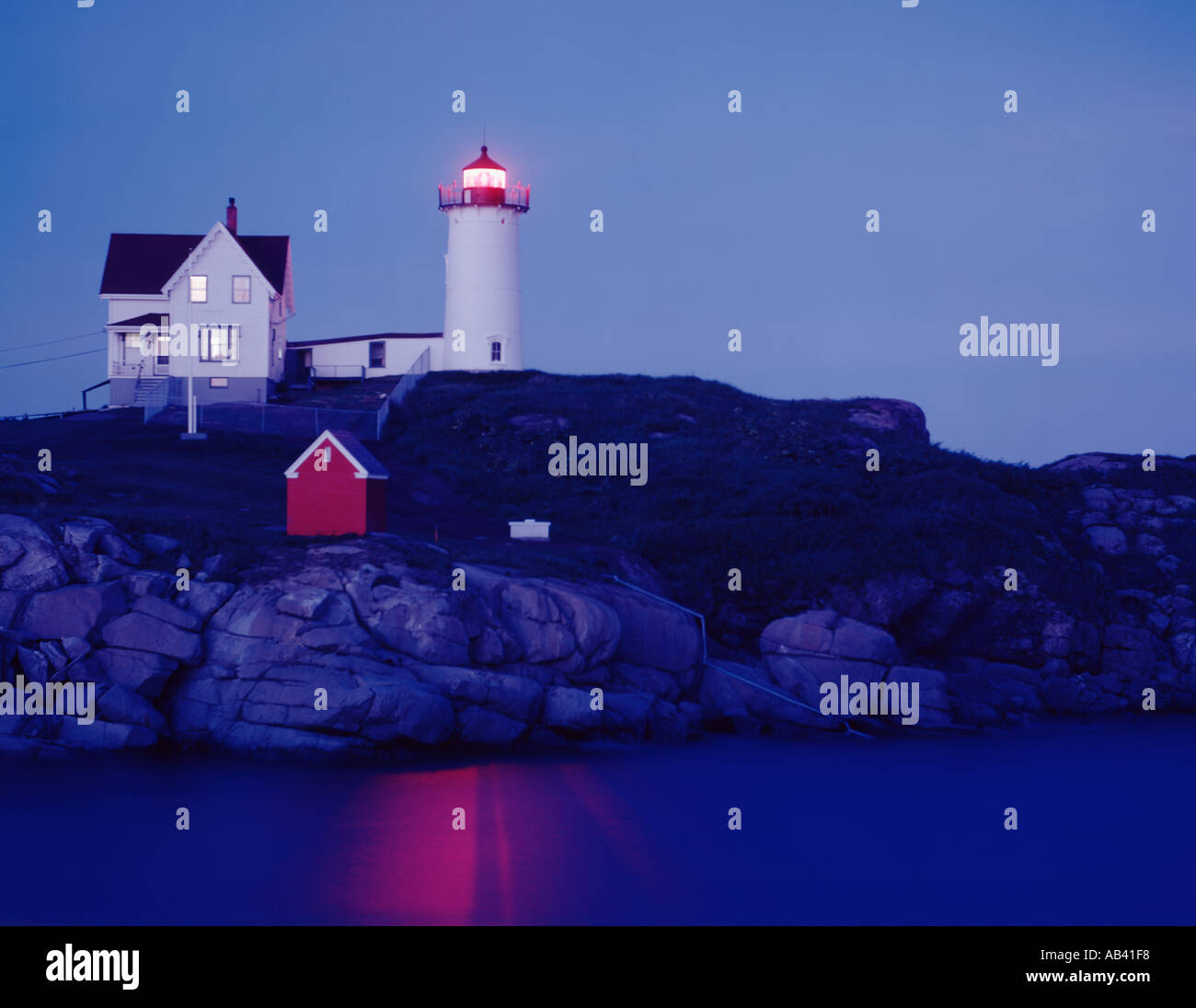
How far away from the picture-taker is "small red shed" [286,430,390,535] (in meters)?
33.9

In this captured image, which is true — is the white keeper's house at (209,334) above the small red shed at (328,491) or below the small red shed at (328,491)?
above

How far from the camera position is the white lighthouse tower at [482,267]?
61.9 metres

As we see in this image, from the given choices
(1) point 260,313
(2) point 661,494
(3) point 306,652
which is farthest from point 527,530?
(1) point 260,313

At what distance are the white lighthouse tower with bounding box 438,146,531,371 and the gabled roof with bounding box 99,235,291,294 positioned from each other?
745 centimetres

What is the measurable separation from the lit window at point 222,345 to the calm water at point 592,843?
29.5m

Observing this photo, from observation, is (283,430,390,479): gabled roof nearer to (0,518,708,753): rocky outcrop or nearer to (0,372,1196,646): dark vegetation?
(0,372,1196,646): dark vegetation

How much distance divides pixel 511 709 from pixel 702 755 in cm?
439

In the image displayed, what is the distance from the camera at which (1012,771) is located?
32.3 m

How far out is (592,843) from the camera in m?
26.4

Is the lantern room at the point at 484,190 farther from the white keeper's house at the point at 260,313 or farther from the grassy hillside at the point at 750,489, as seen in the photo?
the grassy hillside at the point at 750,489

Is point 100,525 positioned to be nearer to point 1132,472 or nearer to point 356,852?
point 356,852

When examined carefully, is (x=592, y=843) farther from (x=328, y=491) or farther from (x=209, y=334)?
(x=209, y=334)

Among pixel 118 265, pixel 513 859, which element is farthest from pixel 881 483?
pixel 118 265

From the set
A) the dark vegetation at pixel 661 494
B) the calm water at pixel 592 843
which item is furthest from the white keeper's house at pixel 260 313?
the calm water at pixel 592 843
